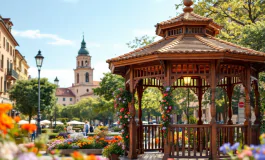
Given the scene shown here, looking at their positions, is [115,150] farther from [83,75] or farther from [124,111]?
[83,75]

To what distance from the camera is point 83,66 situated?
480 feet

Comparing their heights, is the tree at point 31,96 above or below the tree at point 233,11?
below

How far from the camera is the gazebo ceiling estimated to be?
1123 centimetres

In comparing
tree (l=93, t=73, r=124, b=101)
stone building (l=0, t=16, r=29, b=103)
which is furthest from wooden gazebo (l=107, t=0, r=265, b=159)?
stone building (l=0, t=16, r=29, b=103)

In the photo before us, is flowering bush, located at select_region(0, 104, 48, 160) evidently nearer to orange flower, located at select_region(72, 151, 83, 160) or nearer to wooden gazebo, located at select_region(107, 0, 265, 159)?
orange flower, located at select_region(72, 151, 83, 160)

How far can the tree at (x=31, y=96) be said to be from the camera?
145 feet

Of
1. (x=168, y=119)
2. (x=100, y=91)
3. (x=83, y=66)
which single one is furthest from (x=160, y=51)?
(x=83, y=66)

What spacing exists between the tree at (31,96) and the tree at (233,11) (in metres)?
25.3

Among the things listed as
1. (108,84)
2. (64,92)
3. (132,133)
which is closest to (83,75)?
(64,92)

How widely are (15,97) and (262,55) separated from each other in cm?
3746

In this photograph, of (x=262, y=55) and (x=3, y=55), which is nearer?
(x=262, y=55)

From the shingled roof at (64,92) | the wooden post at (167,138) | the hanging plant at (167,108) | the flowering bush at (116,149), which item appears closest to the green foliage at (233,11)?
the flowering bush at (116,149)

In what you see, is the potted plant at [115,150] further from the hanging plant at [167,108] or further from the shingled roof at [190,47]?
the shingled roof at [190,47]

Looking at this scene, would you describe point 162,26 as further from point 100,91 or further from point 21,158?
point 100,91
